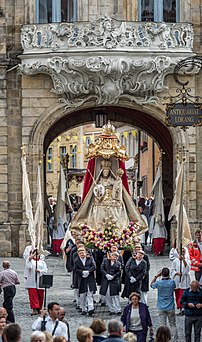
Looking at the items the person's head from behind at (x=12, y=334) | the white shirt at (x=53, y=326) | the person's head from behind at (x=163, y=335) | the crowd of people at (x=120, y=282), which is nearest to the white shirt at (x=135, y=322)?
the crowd of people at (x=120, y=282)

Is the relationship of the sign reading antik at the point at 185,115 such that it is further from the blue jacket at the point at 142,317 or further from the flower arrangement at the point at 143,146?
the flower arrangement at the point at 143,146

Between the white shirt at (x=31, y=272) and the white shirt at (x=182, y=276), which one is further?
the white shirt at (x=31, y=272)

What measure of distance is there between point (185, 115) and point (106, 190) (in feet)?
18.8

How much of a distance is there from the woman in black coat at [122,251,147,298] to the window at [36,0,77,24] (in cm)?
1278

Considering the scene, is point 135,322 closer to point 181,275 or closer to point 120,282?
point 181,275

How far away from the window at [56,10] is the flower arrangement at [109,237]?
989 centimetres

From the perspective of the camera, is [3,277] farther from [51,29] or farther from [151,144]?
[151,144]

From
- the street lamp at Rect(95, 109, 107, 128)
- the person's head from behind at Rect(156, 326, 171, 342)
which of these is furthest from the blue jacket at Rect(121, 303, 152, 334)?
the street lamp at Rect(95, 109, 107, 128)

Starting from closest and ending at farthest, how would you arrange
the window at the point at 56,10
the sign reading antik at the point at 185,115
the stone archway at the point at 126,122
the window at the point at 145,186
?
1. the sign reading antik at the point at 185,115
2. the stone archway at the point at 126,122
3. the window at the point at 56,10
4. the window at the point at 145,186

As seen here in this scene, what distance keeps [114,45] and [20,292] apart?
30.6ft

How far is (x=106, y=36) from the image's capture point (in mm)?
37156

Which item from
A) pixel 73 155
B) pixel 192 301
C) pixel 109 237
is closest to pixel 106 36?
pixel 109 237

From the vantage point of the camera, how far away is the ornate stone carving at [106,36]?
37.1 m

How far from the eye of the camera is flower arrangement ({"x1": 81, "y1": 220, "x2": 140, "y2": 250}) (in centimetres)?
2942
